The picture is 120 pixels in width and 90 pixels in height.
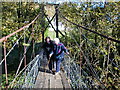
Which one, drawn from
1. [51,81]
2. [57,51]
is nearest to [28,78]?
[51,81]

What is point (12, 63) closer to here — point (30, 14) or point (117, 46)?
point (30, 14)

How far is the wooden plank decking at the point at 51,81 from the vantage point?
6.60ft

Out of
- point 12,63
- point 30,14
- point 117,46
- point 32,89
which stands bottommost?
point 12,63

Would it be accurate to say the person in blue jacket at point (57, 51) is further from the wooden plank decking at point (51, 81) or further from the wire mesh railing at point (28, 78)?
the wire mesh railing at point (28, 78)

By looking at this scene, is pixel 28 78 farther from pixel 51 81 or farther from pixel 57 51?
pixel 57 51

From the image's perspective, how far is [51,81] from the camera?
214 cm

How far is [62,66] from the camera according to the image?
2.64 metres

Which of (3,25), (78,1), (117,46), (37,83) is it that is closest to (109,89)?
(117,46)

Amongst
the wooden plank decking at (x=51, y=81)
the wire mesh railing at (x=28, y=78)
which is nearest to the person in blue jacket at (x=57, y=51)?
the wooden plank decking at (x=51, y=81)

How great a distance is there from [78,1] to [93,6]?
13.4 inches

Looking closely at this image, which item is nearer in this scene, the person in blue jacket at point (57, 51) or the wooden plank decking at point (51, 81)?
the wooden plank decking at point (51, 81)

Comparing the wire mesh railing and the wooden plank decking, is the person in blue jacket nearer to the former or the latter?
the wooden plank decking

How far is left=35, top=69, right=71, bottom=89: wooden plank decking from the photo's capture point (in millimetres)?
2010

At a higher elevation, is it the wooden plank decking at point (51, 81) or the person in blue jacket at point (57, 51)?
the person in blue jacket at point (57, 51)
